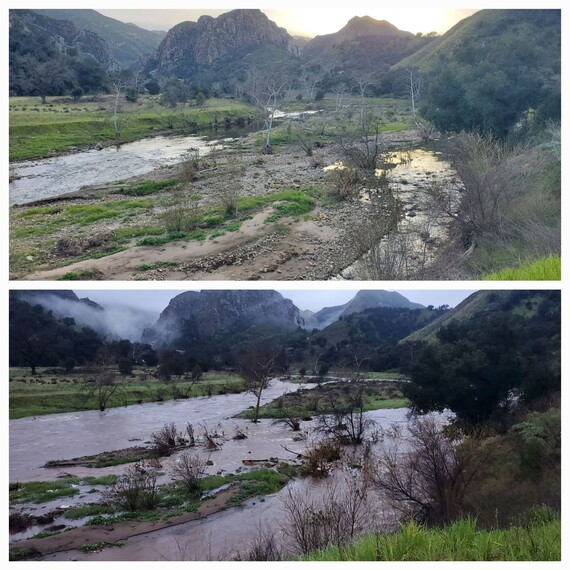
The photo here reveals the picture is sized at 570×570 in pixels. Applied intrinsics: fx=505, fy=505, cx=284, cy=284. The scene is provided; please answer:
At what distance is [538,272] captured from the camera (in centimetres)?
398

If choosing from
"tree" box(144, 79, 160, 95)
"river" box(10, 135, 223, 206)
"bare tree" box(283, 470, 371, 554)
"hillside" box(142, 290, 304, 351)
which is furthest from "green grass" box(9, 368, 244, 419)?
"tree" box(144, 79, 160, 95)

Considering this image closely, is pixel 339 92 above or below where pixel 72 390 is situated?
above

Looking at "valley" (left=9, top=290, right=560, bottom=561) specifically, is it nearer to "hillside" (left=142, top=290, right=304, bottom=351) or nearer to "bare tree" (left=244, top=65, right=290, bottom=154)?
"hillside" (left=142, top=290, right=304, bottom=351)

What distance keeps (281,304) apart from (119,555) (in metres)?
2.03

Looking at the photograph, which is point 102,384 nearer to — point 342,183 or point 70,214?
point 70,214

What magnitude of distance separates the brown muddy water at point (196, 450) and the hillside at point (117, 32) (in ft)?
10.9

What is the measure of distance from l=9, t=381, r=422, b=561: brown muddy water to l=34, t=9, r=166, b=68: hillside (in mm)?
3316

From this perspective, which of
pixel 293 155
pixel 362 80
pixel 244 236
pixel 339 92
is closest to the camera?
pixel 244 236

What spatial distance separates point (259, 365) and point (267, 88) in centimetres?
320

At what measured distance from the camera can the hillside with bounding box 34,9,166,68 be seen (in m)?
4.40

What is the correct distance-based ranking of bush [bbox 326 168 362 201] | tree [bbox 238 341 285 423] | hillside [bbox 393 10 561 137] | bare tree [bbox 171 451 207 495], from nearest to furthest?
bare tree [bbox 171 451 207 495], tree [bbox 238 341 285 423], hillside [bbox 393 10 561 137], bush [bbox 326 168 362 201]

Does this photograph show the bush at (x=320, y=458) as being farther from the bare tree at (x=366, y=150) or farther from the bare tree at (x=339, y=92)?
the bare tree at (x=339, y=92)

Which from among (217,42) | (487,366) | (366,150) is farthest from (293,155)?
(487,366)

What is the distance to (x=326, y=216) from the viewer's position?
5.11m
